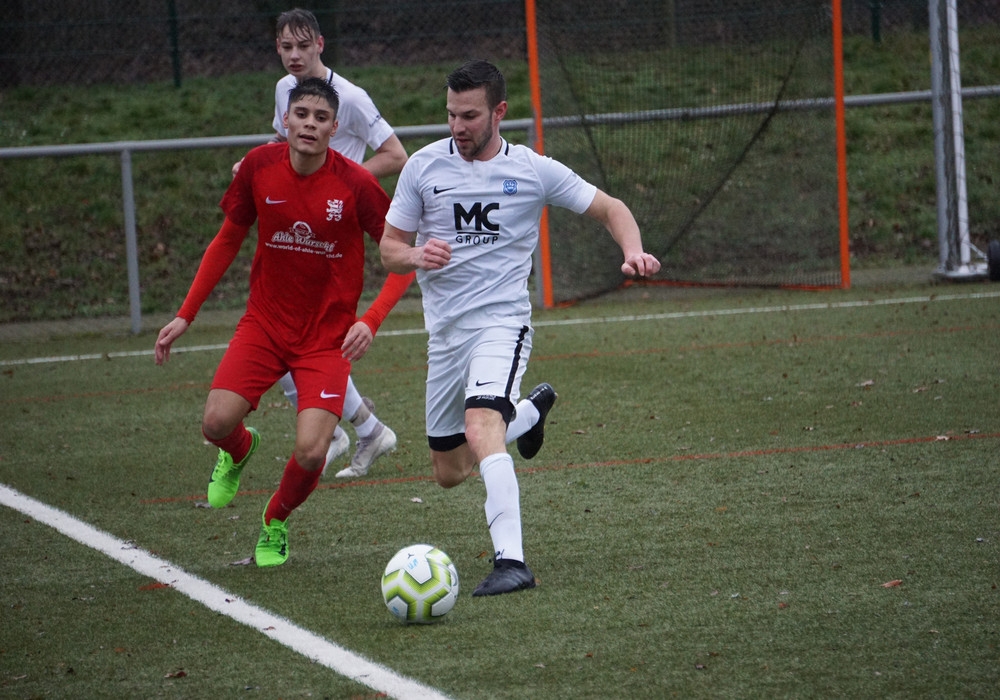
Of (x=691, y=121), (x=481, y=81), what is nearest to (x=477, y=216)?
(x=481, y=81)

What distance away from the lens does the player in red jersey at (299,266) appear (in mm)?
5039

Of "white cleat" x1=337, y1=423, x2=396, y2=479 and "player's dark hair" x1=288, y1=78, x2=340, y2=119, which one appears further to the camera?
"white cleat" x1=337, y1=423, x2=396, y2=479

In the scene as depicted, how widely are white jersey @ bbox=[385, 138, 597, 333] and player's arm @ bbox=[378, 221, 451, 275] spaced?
1.6 inches

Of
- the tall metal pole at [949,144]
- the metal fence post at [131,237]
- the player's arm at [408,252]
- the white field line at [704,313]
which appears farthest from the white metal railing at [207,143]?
the player's arm at [408,252]

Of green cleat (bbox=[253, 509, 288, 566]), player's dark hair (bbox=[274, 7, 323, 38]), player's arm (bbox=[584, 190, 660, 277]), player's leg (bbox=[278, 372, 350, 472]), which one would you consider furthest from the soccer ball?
player's dark hair (bbox=[274, 7, 323, 38])

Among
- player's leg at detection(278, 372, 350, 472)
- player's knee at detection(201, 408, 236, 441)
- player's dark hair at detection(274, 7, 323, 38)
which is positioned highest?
player's dark hair at detection(274, 7, 323, 38)

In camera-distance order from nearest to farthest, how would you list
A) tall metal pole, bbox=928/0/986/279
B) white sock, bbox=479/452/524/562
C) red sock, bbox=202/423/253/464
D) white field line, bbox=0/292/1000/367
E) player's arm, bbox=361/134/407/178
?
white sock, bbox=479/452/524/562
red sock, bbox=202/423/253/464
player's arm, bbox=361/134/407/178
white field line, bbox=0/292/1000/367
tall metal pole, bbox=928/0/986/279

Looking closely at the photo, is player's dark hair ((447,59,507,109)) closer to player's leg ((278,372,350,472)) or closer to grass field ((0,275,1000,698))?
grass field ((0,275,1000,698))

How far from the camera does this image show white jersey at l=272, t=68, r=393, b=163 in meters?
6.74

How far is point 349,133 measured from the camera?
6.85m

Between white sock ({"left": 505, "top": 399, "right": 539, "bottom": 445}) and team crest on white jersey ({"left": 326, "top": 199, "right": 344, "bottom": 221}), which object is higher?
team crest on white jersey ({"left": 326, "top": 199, "right": 344, "bottom": 221})

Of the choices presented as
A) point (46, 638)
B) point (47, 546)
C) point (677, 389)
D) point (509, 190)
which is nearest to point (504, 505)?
point (509, 190)

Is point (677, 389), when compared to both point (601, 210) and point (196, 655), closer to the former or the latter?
point (601, 210)

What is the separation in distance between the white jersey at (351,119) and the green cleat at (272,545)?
2.51m
